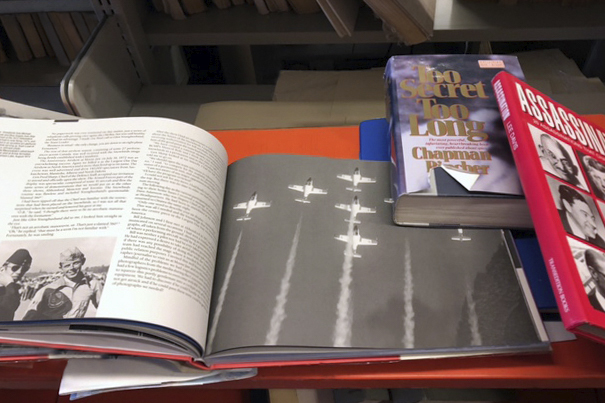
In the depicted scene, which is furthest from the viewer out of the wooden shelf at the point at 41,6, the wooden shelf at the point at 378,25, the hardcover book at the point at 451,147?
the wooden shelf at the point at 41,6

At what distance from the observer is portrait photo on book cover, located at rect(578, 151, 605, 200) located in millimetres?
513

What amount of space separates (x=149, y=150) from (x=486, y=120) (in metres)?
0.42

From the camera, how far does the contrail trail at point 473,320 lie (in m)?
0.47

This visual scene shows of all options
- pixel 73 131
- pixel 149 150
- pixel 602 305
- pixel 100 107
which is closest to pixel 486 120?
pixel 602 305

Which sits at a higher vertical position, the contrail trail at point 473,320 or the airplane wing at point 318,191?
the airplane wing at point 318,191

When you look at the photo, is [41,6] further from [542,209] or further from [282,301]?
[542,209]

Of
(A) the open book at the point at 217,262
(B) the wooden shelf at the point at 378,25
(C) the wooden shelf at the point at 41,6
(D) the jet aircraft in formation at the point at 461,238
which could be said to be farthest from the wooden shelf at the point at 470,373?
(C) the wooden shelf at the point at 41,6

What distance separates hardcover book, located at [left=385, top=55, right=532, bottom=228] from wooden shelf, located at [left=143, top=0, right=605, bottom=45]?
0.23 m

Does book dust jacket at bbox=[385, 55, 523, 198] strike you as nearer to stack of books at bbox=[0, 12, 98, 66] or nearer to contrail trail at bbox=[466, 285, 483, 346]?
contrail trail at bbox=[466, 285, 483, 346]

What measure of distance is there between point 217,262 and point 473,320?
283 mm

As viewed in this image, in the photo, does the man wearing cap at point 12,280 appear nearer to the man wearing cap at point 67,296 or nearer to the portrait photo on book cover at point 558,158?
the man wearing cap at point 67,296

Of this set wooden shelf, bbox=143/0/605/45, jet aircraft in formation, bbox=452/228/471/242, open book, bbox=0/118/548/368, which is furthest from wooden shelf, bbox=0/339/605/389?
wooden shelf, bbox=143/0/605/45

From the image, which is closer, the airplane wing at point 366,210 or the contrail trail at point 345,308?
the contrail trail at point 345,308

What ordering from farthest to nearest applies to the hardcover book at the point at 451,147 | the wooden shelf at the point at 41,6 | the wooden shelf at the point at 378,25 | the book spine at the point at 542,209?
the wooden shelf at the point at 41,6, the wooden shelf at the point at 378,25, the hardcover book at the point at 451,147, the book spine at the point at 542,209
